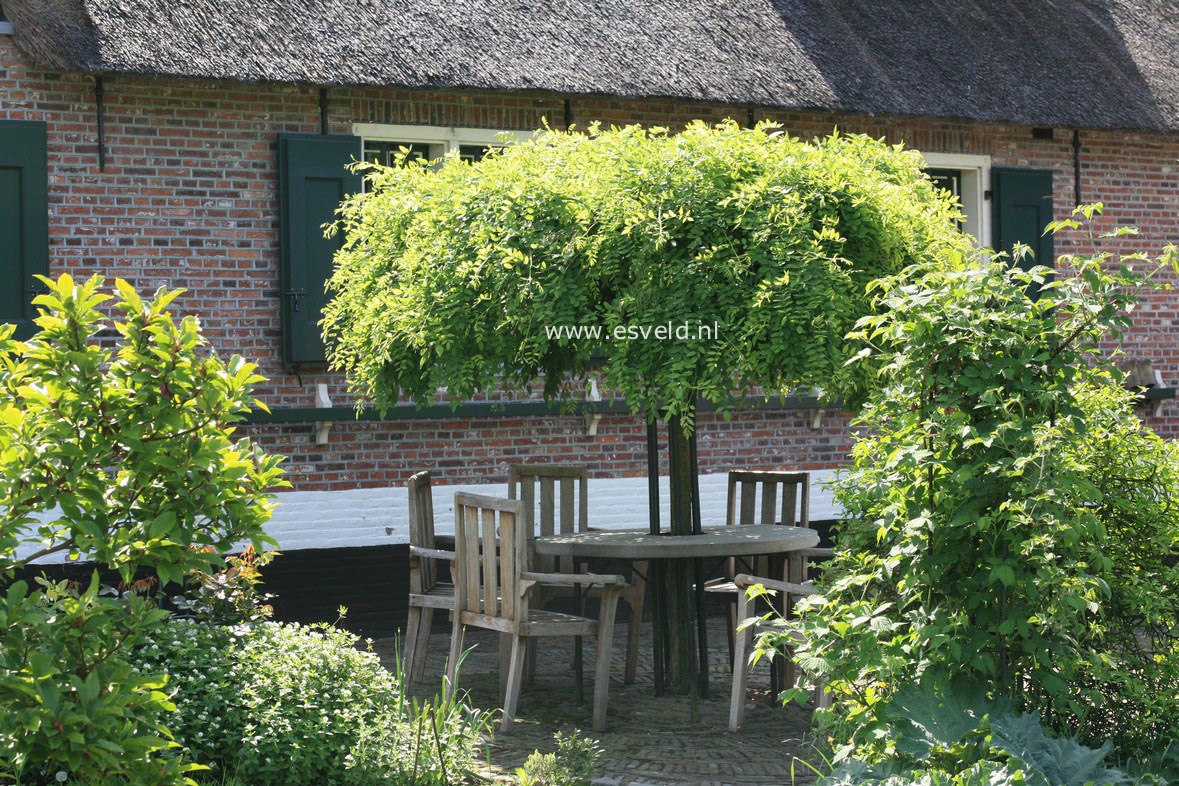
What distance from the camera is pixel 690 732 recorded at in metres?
5.60

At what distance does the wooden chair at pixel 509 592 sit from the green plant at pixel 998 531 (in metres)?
1.91

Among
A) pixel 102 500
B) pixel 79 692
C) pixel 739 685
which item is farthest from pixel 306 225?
pixel 79 692

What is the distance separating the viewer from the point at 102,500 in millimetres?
3482

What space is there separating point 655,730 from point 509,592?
82cm

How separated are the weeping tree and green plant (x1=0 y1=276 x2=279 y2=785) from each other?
6.36 feet

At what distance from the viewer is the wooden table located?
18.4 ft

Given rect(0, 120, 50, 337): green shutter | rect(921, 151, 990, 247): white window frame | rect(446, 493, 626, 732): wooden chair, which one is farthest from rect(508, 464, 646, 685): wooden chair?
rect(921, 151, 990, 247): white window frame

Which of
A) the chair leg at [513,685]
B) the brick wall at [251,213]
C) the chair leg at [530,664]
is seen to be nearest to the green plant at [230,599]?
the chair leg at [513,685]

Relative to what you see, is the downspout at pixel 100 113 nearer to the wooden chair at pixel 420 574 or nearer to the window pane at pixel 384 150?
the window pane at pixel 384 150

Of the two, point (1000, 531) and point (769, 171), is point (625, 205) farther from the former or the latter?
point (1000, 531)

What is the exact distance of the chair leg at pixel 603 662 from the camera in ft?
18.4

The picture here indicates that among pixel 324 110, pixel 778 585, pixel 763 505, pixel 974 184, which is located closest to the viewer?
pixel 778 585

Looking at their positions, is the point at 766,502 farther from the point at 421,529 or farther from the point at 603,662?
the point at 421,529

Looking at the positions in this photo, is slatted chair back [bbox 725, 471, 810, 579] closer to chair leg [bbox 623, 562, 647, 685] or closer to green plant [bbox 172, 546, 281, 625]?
chair leg [bbox 623, 562, 647, 685]
